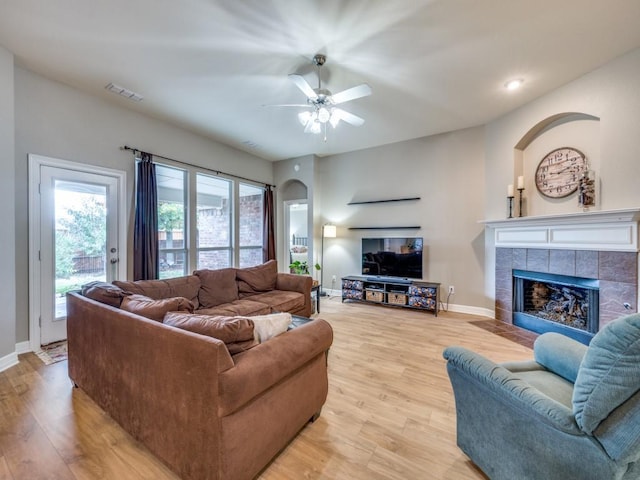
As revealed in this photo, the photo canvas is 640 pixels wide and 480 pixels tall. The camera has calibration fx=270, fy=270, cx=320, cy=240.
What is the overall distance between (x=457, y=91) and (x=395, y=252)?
2.62 metres

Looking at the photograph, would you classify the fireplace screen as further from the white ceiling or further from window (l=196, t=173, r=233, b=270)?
window (l=196, t=173, r=233, b=270)

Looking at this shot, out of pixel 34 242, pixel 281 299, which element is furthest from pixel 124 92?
pixel 281 299

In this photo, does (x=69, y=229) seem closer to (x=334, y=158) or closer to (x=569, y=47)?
(x=334, y=158)

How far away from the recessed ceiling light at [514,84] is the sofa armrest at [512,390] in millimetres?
3192

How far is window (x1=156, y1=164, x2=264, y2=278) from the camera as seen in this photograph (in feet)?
14.1

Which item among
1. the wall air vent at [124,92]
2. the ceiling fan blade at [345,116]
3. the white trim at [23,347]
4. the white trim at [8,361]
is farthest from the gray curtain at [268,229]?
the white trim at [8,361]

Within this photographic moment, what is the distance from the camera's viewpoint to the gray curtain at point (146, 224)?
146 inches

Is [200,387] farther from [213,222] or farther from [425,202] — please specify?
[425,202]

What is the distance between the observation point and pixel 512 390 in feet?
3.97

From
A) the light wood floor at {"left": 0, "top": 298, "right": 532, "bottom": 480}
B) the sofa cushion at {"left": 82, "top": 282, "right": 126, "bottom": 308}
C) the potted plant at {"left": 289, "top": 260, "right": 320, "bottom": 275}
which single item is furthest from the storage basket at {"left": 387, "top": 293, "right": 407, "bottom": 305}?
the sofa cushion at {"left": 82, "top": 282, "right": 126, "bottom": 308}

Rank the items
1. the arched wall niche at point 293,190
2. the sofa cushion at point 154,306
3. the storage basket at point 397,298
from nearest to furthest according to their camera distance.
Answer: the sofa cushion at point 154,306 → the storage basket at point 397,298 → the arched wall niche at point 293,190

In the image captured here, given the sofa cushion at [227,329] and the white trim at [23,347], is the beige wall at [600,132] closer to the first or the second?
the sofa cushion at [227,329]

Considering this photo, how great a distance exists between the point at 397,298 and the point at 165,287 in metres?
3.54

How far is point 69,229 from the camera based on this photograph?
322 cm
